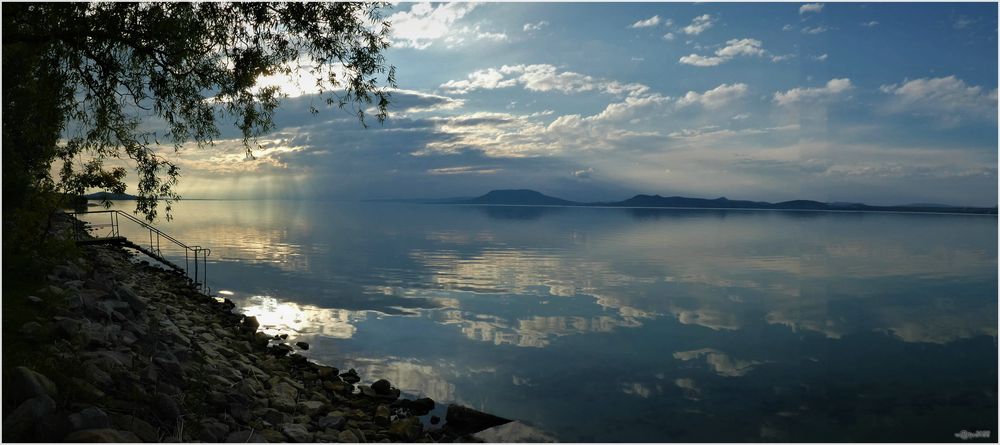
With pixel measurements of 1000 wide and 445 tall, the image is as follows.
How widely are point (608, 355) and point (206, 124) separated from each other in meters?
17.8

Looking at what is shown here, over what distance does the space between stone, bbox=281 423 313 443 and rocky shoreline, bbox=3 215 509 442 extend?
29 millimetres

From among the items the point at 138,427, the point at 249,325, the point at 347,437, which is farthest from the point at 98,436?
the point at 249,325

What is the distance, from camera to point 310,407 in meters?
16.0

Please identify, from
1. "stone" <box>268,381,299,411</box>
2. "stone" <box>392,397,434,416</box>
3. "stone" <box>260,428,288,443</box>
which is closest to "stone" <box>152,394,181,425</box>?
"stone" <box>260,428,288,443</box>

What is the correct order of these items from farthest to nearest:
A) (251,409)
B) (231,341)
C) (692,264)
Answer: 1. (692,264)
2. (231,341)
3. (251,409)

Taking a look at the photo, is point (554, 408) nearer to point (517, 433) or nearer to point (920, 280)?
point (517, 433)

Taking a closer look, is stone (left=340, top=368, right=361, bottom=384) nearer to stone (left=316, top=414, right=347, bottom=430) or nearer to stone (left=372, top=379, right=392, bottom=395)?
stone (left=372, top=379, right=392, bottom=395)

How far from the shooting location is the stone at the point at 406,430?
48.9ft

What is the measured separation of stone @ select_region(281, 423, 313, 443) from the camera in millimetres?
13169

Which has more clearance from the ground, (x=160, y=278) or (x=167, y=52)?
(x=167, y=52)

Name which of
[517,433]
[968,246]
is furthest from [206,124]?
[968,246]

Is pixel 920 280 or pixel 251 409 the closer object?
pixel 251 409

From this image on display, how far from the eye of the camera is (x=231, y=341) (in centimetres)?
2250

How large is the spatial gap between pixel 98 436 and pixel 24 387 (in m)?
1.90
